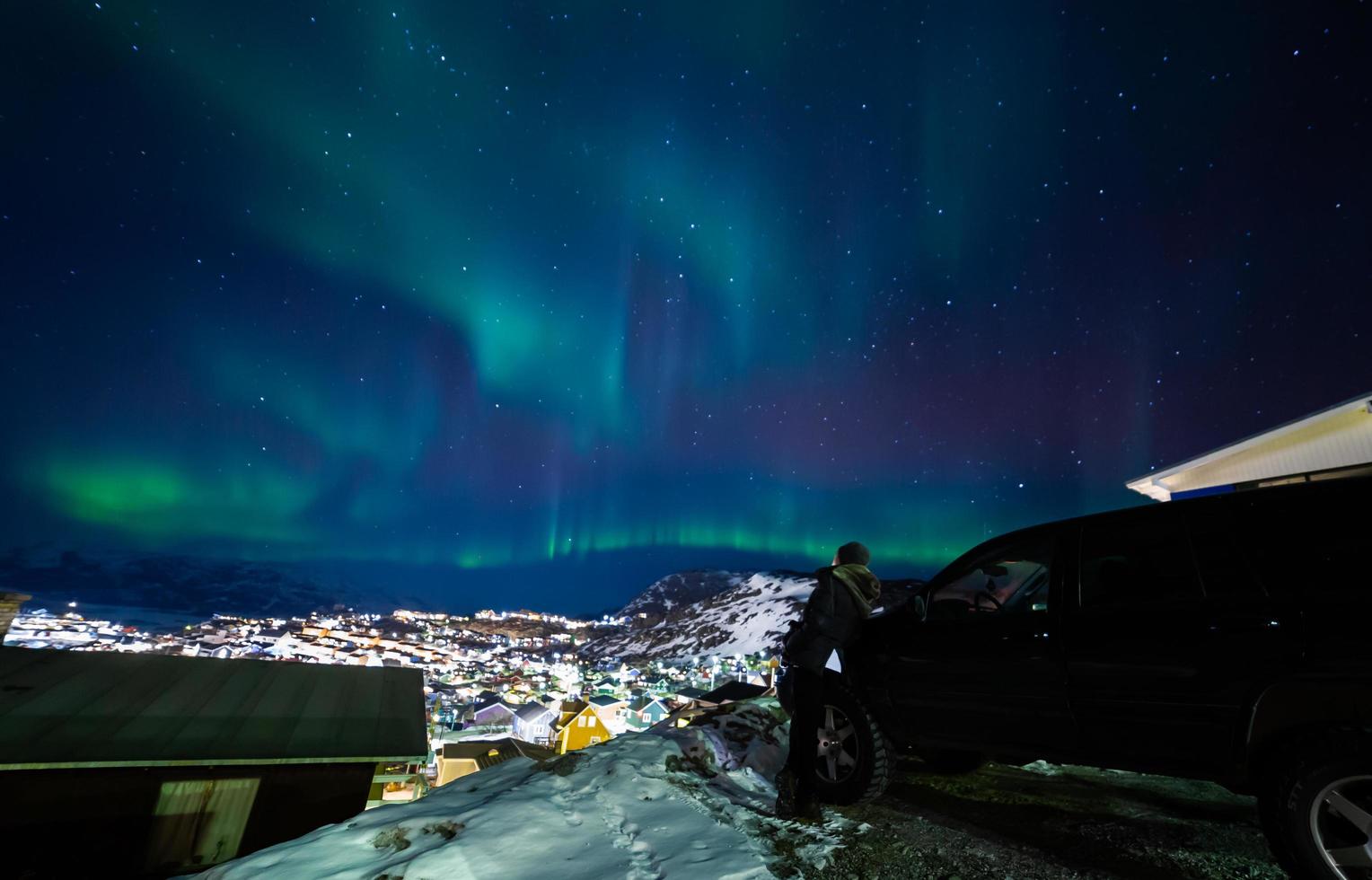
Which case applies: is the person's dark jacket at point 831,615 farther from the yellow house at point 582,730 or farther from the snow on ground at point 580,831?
the yellow house at point 582,730

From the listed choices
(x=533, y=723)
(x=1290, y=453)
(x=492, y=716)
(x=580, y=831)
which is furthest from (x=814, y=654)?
(x=492, y=716)

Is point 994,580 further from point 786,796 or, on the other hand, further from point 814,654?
point 786,796

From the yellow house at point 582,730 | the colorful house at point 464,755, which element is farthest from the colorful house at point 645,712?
the colorful house at point 464,755

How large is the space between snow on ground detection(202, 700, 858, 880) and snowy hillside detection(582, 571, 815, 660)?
68.1 metres

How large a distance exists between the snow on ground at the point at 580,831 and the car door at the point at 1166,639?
7.30ft

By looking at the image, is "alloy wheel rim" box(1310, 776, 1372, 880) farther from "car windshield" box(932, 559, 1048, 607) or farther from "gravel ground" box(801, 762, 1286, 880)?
"car windshield" box(932, 559, 1048, 607)

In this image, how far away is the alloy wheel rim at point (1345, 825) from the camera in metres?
2.75

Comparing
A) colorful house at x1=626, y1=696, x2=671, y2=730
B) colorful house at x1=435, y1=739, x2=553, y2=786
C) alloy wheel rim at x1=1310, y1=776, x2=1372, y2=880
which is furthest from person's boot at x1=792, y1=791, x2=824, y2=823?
colorful house at x1=626, y1=696, x2=671, y2=730

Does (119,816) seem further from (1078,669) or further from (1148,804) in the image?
(1148,804)

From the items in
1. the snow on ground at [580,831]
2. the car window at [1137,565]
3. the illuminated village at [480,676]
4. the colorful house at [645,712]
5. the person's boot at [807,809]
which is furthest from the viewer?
the colorful house at [645,712]

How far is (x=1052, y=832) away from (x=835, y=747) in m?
1.76

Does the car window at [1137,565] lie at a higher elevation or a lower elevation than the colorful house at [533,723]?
higher

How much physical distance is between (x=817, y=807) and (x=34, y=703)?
13.1 meters

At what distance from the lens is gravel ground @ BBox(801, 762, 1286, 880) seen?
3.73 meters
